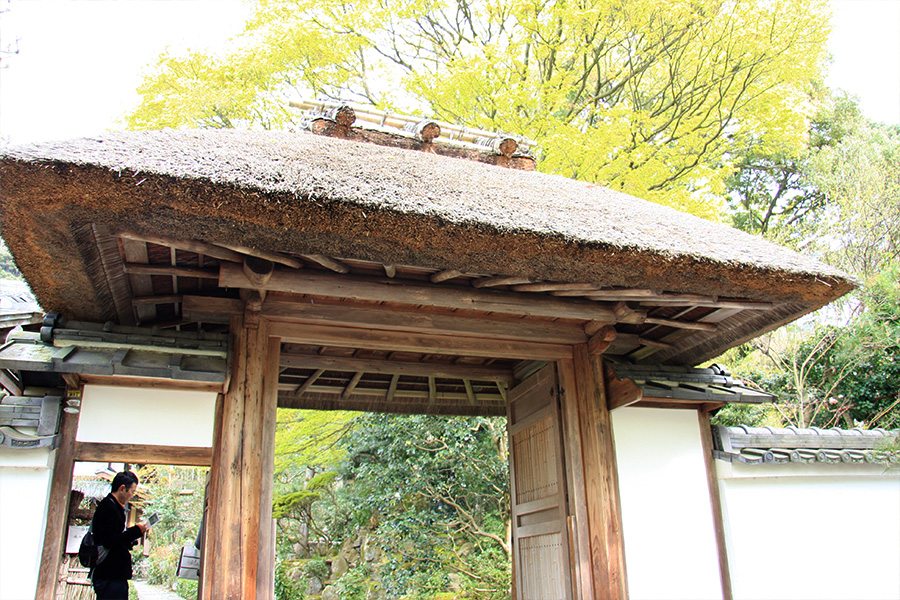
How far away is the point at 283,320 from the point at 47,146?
5.53ft

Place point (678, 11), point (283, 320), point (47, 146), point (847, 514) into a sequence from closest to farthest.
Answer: point (47, 146)
point (283, 320)
point (847, 514)
point (678, 11)

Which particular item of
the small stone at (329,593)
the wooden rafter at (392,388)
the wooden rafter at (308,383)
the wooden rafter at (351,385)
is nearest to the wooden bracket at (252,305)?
the wooden rafter at (308,383)

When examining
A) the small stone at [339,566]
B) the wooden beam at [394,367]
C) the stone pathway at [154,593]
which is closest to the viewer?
the wooden beam at [394,367]

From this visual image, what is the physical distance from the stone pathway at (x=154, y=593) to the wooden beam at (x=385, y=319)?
→ 10250mm

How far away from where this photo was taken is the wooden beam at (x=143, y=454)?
3.42 meters

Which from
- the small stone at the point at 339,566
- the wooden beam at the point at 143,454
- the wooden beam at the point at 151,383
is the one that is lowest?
the small stone at the point at 339,566

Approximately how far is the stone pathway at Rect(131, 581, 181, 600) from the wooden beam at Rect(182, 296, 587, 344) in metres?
10.2

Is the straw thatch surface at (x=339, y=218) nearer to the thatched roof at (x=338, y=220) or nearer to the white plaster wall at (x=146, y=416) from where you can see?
the thatched roof at (x=338, y=220)

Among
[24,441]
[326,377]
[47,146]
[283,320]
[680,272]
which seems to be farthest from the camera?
[326,377]

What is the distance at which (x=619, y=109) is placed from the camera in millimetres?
9133

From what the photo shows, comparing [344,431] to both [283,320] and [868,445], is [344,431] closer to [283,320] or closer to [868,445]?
[283,320]

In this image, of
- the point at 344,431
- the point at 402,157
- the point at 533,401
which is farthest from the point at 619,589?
the point at 344,431

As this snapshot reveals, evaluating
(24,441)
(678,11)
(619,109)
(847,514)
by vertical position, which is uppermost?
(678,11)

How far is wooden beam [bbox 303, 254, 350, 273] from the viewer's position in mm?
3274
